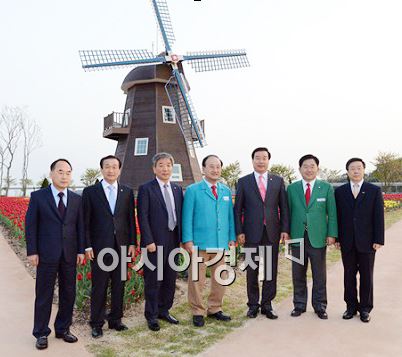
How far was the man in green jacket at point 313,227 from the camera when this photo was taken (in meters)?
4.61

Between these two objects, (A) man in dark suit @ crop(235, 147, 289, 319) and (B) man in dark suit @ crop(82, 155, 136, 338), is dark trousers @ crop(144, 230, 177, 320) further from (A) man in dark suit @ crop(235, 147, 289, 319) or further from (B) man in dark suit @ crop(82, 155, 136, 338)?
(A) man in dark suit @ crop(235, 147, 289, 319)

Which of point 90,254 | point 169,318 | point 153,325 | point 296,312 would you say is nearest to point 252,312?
point 296,312

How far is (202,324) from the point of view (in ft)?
14.1

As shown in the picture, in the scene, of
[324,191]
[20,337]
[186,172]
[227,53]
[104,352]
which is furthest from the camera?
[227,53]

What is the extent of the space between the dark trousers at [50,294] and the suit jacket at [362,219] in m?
3.04

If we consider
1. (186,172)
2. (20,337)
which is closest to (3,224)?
(186,172)

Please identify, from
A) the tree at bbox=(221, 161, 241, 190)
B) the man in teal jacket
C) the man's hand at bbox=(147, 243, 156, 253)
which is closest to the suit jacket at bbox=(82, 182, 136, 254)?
the man's hand at bbox=(147, 243, 156, 253)

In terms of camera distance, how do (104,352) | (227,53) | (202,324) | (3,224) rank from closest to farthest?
(104,352)
(202,324)
(3,224)
(227,53)

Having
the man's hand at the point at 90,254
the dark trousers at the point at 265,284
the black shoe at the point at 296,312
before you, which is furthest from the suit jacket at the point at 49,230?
the black shoe at the point at 296,312

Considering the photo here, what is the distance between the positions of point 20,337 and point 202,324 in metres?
1.87

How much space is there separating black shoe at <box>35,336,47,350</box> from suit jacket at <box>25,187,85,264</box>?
73cm

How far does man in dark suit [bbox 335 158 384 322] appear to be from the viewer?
4434 mm

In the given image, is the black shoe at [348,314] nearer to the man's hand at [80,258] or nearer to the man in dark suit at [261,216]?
the man in dark suit at [261,216]

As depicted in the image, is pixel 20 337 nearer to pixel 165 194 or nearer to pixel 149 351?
pixel 149 351
